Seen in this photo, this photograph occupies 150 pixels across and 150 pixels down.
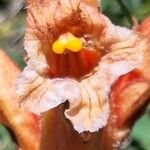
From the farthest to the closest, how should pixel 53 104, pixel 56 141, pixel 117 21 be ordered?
pixel 117 21, pixel 56 141, pixel 53 104

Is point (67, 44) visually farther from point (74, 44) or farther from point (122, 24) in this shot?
point (122, 24)

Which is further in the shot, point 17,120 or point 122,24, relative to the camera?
point 122,24

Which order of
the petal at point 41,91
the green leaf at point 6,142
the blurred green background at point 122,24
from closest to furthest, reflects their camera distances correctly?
1. the petal at point 41,91
2. the blurred green background at point 122,24
3. the green leaf at point 6,142

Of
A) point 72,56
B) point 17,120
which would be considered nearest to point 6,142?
point 17,120

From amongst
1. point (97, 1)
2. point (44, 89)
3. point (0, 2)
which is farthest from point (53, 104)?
point (0, 2)

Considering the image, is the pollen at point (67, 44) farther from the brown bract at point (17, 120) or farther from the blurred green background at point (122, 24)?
the blurred green background at point (122, 24)

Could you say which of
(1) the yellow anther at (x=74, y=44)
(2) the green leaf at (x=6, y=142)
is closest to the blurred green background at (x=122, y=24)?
(2) the green leaf at (x=6, y=142)

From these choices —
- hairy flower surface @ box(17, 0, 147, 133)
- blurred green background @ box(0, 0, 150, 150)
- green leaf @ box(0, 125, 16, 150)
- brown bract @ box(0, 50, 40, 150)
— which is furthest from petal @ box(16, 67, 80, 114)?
green leaf @ box(0, 125, 16, 150)

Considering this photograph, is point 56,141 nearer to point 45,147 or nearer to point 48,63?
point 45,147
